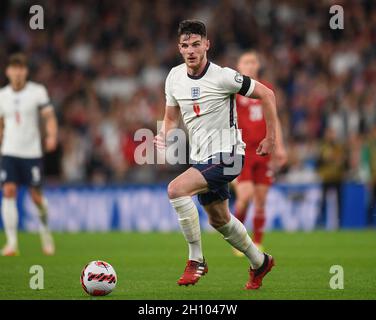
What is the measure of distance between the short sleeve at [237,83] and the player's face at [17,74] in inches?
205

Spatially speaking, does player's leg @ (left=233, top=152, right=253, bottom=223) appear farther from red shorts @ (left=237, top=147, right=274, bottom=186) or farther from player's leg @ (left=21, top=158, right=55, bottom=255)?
player's leg @ (left=21, top=158, right=55, bottom=255)

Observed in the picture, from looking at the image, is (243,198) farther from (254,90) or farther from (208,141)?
(254,90)

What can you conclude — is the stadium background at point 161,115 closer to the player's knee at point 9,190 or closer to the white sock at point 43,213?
the white sock at point 43,213

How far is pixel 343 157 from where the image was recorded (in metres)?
18.9

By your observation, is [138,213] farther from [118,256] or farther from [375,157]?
[118,256]

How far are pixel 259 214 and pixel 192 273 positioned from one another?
456cm

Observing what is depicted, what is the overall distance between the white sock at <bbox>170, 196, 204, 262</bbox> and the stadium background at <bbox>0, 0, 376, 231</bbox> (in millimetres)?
10355

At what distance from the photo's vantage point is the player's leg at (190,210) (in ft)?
26.7

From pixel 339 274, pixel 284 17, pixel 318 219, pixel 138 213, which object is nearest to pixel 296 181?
pixel 318 219

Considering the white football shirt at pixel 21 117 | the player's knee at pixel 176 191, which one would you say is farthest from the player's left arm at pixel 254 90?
the white football shirt at pixel 21 117

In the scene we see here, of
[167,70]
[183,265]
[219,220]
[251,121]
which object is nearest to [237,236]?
[219,220]
